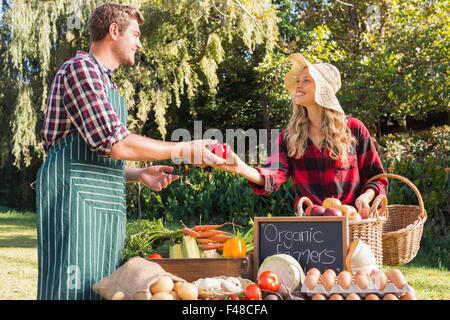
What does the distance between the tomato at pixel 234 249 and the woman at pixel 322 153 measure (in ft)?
1.48

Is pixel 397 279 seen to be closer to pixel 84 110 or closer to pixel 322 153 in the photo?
pixel 322 153

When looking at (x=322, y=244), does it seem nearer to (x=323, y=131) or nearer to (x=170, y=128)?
(x=323, y=131)

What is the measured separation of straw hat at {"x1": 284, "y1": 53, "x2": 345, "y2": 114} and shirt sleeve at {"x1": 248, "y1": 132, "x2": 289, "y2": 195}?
0.37 metres

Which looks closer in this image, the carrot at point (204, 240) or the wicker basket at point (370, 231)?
the wicker basket at point (370, 231)

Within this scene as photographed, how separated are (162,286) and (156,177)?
0.89 m

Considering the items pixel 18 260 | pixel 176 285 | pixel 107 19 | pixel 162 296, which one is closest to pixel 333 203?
pixel 176 285

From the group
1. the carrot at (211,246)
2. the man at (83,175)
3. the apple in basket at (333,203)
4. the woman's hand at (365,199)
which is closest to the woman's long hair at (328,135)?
the woman's hand at (365,199)

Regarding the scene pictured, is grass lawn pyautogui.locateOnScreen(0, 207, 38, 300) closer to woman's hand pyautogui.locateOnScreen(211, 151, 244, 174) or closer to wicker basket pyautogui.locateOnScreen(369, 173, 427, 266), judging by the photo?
woman's hand pyautogui.locateOnScreen(211, 151, 244, 174)

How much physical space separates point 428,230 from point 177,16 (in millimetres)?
8375

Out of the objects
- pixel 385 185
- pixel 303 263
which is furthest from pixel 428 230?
pixel 303 263

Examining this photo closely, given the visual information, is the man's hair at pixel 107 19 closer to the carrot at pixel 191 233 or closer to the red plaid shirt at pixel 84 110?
the red plaid shirt at pixel 84 110

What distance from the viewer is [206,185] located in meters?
10.1

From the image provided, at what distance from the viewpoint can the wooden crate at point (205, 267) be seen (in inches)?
82.5
